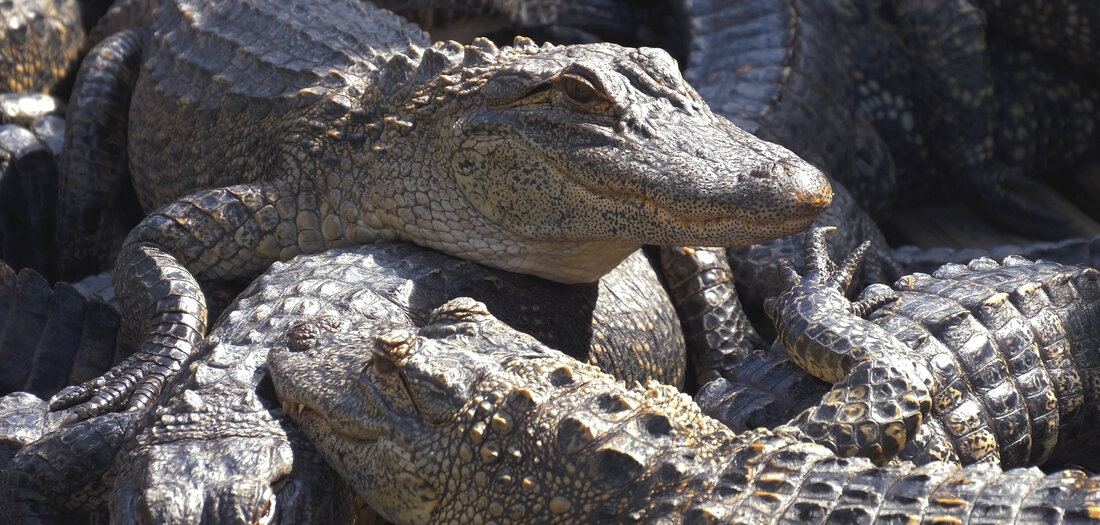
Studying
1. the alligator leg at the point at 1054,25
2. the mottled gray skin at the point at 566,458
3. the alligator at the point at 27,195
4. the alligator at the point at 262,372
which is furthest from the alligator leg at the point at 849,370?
the alligator at the point at 27,195

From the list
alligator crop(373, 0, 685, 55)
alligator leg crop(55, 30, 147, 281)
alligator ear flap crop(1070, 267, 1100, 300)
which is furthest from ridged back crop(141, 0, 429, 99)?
alligator ear flap crop(1070, 267, 1100, 300)

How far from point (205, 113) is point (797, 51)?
1.95 meters

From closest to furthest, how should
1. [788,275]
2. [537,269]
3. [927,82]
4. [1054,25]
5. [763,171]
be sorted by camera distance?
[763,171]
[537,269]
[788,275]
[1054,25]
[927,82]

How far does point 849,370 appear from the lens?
291 centimetres

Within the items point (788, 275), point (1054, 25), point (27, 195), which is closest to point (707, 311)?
point (788, 275)

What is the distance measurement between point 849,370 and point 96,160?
7.90 ft

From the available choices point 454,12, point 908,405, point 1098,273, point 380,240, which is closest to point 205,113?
point 380,240

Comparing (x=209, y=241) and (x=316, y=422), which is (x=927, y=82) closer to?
(x=209, y=241)

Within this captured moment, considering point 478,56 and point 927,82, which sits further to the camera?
point 927,82

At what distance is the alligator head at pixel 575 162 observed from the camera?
2.78 metres

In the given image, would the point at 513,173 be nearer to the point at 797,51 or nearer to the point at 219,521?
the point at 219,521

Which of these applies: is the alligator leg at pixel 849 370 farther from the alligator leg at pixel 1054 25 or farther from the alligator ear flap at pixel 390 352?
the alligator leg at pixel 1054 25

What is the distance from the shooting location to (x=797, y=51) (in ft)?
14.5

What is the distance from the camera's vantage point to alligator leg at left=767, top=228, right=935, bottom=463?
2693 mm
